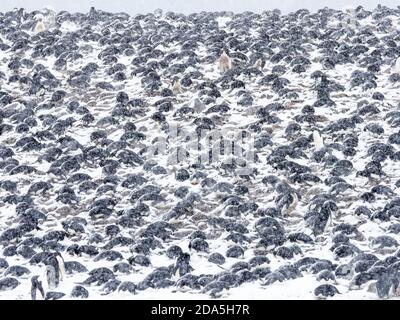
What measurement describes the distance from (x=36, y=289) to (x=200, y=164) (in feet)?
21.8

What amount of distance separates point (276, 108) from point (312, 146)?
2.44 metres

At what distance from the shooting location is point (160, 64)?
2798 centimetres

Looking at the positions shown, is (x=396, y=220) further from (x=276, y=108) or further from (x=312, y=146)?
(x=276, y=108)

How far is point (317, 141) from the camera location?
22.8 m

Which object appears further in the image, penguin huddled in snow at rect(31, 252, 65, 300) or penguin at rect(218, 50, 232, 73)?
penguin at rect(218, 50, 232, 73)

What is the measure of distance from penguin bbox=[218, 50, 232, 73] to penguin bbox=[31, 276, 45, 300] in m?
12.6

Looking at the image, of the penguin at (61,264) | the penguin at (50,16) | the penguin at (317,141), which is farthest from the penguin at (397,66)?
the penguin at (61,264)

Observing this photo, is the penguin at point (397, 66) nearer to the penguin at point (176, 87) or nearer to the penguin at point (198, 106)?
the penguin at point (198, 106)

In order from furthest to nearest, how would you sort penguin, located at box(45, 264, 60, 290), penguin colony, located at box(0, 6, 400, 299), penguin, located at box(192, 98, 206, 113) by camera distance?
penguin, located at box(192, 98, 206, 113) < penguin colony, located at box(0, 6, 400, 299) < penguin, located at box(45, 264, 60, 290)

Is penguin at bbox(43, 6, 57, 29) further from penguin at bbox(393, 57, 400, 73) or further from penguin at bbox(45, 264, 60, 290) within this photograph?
penguin at bbox(45, 264, 60, 290)

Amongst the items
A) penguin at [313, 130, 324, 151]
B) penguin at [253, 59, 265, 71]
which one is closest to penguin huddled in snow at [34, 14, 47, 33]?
penguin at [253, 59, 265, 71]

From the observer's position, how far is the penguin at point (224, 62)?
91.0 feet

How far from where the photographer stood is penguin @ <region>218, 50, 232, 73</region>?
27734mm

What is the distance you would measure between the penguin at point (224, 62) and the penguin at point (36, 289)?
12.6m
